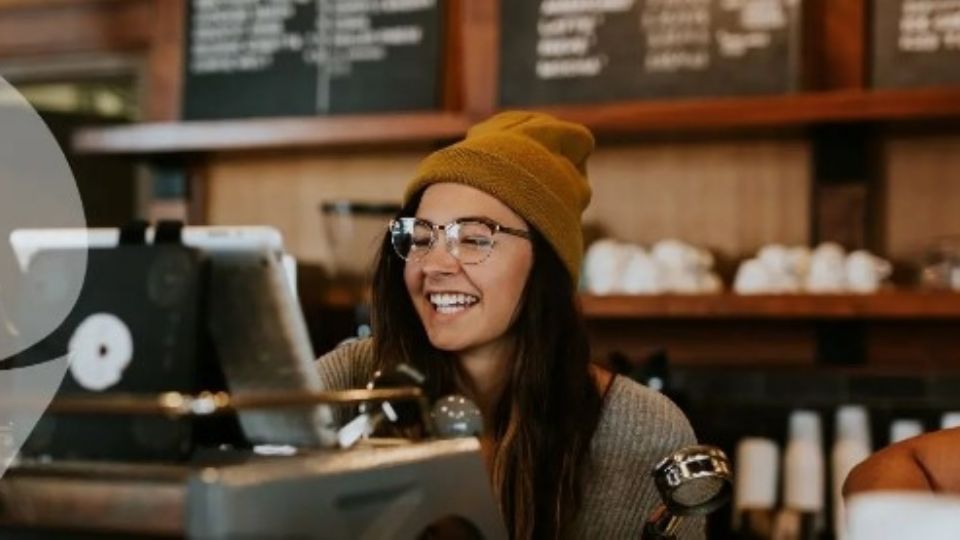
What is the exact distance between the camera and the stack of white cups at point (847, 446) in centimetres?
280

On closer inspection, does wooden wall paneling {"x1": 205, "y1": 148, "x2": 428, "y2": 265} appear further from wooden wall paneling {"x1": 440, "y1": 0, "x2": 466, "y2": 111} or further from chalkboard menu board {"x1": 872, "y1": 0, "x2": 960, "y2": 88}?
chalkboard menu board {"x1": 872, "y1": 0, "x2": 960, "y2": 88}

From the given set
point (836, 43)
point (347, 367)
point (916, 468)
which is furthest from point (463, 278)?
point (836, 43)

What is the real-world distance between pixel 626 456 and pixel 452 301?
1.03 feet

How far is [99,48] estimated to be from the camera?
3.67 metres

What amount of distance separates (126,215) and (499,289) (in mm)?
2231

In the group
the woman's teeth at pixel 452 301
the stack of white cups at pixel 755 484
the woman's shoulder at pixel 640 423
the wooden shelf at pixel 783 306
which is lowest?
the stack of white cups at pixel 755 484

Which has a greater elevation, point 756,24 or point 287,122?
point 756,24

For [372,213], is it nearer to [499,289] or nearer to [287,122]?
[287,122]

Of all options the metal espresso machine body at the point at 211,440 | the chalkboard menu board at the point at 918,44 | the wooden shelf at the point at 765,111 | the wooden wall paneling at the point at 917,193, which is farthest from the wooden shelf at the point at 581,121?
the metal espresso machine body at the point at 211,440

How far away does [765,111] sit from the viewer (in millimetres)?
2830

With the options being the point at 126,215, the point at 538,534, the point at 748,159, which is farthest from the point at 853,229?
the point at 126,215

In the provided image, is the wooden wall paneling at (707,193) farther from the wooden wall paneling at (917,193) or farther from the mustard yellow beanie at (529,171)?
the mustard yellow beanie at (529,171)

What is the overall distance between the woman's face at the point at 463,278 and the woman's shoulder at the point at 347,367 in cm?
19
